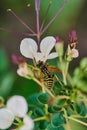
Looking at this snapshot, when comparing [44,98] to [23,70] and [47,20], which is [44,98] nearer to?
[23,70]

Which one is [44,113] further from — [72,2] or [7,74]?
[72,2]

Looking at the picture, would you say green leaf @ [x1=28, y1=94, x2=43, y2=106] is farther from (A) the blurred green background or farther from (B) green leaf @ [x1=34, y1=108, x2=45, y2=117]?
(A) the blurred green background

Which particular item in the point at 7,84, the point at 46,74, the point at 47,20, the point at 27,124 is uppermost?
the point at 47,20

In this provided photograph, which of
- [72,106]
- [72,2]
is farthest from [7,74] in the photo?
[72,106]

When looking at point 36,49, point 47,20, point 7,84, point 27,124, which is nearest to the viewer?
point 27,124

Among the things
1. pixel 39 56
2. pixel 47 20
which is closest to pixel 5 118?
pixel 39 56

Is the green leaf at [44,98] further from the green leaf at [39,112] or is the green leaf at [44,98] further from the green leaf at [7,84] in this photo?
the green leaf at [7,84]

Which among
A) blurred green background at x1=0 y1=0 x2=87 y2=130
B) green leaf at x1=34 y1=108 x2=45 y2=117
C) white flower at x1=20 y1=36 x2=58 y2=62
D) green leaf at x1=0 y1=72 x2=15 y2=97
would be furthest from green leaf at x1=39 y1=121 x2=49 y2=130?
blurred green background at x1=0 y1=0 x2=87 y2=130
